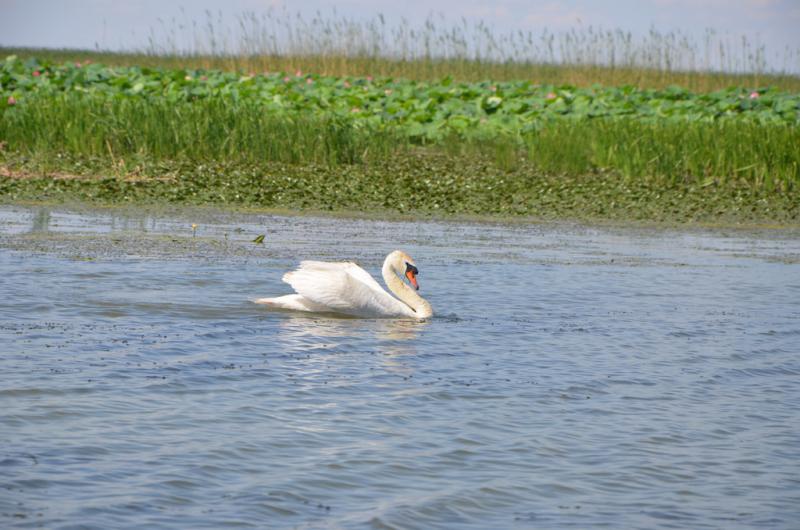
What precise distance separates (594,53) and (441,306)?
25586 millimetres

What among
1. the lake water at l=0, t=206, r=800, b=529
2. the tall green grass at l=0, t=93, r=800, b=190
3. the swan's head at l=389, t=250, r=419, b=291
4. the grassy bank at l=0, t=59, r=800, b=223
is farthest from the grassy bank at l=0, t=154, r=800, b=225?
the swan's head at l=389, t=250, r=419, b=291

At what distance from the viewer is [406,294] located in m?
10.0

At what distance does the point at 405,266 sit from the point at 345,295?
763 mm

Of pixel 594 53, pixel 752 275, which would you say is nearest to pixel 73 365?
pixel 752 275

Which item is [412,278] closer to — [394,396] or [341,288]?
[341,288]

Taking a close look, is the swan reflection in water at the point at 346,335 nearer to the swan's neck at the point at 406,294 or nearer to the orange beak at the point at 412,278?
the swan's neck at the point at 406,294

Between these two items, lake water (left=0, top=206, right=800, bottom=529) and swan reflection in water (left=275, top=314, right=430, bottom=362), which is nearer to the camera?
lake water (left=0, top=206, right=800, bottom=529)

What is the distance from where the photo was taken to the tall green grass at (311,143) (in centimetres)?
1998

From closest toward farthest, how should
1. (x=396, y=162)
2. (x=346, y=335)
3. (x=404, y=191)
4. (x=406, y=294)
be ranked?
1. (x=346, y=335)
2. (x=406, y=294)
3. (x=404, y=191)
4. (x=396, y=162)

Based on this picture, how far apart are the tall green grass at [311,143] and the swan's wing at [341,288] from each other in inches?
398

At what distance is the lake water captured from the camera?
5.25 meters

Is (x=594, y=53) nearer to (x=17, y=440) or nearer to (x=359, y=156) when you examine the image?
(x=359, y=156)

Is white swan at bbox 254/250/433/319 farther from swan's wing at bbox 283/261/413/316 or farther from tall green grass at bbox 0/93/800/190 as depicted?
tall green grass at bbox 0/93/800/190

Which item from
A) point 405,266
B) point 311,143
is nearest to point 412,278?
point 405,266
